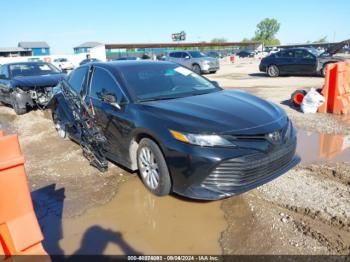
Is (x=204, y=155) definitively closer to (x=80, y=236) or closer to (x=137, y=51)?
(x=80, y=236)

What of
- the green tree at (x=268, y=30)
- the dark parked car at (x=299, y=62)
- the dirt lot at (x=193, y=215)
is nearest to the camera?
the dirt lot at (x=193, y=215)

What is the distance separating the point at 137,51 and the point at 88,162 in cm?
7374

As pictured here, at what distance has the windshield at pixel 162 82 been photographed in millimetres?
4375

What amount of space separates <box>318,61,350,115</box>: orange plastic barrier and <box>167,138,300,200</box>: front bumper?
17.4 feet

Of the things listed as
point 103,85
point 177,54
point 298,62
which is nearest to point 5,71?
point 103,85

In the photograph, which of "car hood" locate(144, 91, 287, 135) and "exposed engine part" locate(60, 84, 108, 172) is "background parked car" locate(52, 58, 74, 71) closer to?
"exposed engine part" locate(60, 84, 108, 172)

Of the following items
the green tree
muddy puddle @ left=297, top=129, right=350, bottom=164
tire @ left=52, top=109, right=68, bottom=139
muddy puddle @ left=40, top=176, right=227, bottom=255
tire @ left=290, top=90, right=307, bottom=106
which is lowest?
muddy puddle @ left=40, top=176, right=227, bottom=255

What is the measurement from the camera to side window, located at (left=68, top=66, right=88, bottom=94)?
554 centimetres

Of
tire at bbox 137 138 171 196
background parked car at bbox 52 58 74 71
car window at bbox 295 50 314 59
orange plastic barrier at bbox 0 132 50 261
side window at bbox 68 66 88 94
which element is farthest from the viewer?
background parked car at bbox 52 58 74 71

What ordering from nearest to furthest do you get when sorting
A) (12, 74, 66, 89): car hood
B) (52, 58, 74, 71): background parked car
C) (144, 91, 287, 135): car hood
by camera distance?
(144, 91, 287, 135): car hood, (12, 74, 66, 89): car hood, (52, 58, 74, 71): background parked car

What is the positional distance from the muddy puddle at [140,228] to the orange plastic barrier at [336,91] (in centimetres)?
548

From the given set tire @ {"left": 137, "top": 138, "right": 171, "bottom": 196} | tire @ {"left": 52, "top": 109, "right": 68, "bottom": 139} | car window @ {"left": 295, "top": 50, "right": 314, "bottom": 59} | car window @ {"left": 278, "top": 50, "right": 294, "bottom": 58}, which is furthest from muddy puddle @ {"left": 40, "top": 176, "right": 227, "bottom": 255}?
car window @ {"left": 278, "top": 50, "right": 294, "bottom": 58}

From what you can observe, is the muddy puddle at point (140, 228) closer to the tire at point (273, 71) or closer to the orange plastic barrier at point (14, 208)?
the orange plastic barrier at point (14, 208)

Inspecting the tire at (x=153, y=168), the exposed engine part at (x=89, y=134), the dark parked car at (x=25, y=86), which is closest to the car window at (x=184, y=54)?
the dark parked car at (x=25, y=86)
